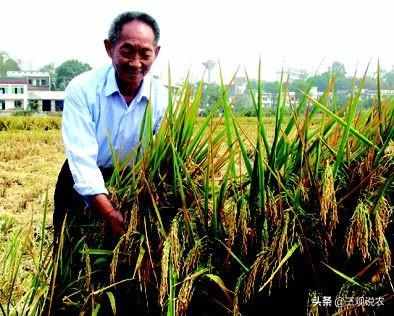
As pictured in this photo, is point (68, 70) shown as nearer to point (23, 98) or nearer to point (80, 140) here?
point (23, 98)

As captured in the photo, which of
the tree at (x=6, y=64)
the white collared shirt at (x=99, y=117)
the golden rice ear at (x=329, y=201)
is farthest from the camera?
the tree at (x=6, y=64)

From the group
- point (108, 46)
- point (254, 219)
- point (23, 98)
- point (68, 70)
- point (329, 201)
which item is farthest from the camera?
point (68, 70)

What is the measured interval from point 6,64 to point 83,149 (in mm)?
116453

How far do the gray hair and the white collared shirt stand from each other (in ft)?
0.59

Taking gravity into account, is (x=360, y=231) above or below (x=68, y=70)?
above

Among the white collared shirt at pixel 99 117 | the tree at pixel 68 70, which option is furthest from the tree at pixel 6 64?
the white collared shirt at pixel 99 117

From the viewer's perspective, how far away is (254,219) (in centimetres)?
199

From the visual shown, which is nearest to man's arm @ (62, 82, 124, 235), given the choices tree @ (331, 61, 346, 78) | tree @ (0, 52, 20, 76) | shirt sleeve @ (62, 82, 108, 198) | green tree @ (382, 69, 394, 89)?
shirt sleeve @ (62, 82, 108, 198)

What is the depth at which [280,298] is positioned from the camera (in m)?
2.05

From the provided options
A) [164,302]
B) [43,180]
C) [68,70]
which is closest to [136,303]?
[164,302]

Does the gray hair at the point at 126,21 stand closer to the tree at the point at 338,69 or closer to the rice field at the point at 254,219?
the rice field at the point at 254,219

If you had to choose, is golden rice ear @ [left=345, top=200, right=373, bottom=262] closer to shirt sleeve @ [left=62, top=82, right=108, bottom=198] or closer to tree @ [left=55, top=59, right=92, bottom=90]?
shirt sleeve @ [left=62, top=82, right=108, bottom=198]

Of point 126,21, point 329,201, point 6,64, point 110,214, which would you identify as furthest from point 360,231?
point 6,64

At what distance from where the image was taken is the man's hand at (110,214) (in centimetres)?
205
